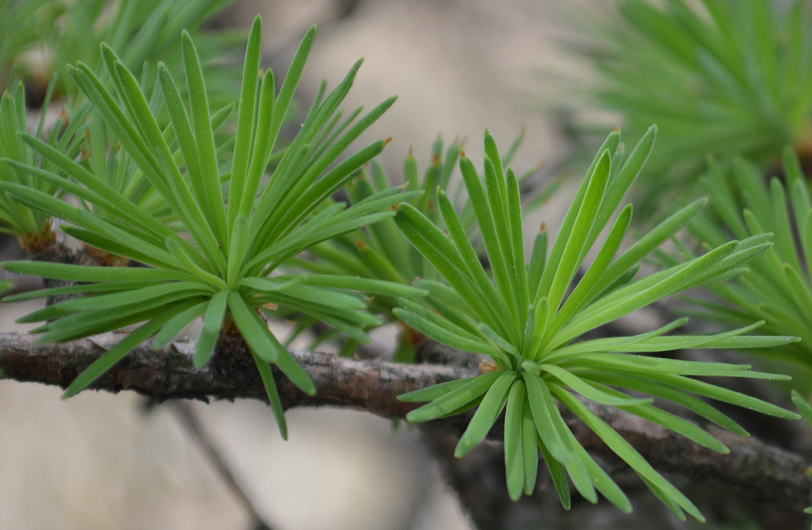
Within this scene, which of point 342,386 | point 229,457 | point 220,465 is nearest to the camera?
point 342,386

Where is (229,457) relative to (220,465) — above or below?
below

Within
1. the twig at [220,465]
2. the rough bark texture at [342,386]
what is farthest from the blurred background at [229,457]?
the rough bark texture at [342,386]

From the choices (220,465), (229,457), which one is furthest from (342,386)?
(229,457)

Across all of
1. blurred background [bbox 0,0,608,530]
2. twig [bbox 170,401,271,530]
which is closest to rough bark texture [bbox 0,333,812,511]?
twig [bbox 170,401,271,530]

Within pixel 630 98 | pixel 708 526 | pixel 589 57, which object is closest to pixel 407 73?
pixel 589 57

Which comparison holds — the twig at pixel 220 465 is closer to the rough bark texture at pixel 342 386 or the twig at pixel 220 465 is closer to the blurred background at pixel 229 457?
the rough bark texture at pixel 342 386

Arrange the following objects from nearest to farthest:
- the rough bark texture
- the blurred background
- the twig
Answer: the rough bark texture < the twig < the blurred background

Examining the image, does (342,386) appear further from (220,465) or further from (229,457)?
(229,457)

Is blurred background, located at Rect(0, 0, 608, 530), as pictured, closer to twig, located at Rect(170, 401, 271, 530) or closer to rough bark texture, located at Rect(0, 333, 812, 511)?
twig, located at Rect(170, 401, 271, 530)
